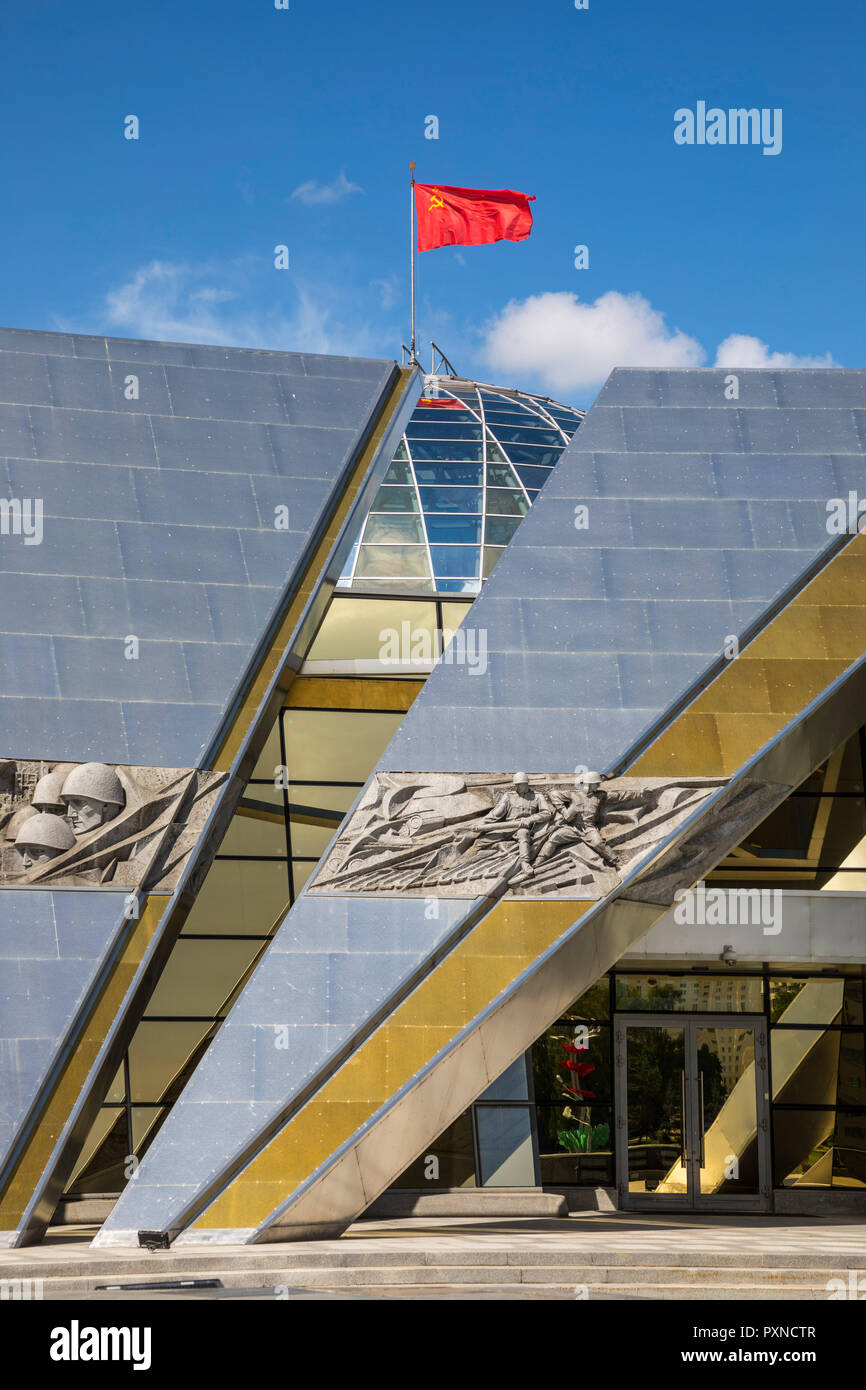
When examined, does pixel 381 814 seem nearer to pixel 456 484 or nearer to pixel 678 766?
pixel 678 766

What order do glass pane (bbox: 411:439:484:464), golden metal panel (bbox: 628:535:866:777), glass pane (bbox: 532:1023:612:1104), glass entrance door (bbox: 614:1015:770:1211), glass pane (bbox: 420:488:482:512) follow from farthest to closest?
glass pane (bbox: 411:439:484:464) < glass pane (bbox: 420:488:482:512) < glass pane (bbox: 532:1023:612:1104) < glass entrance door (bbox: 614:1015:770:1211) < golden metal panel (bbox: 628:535:866:777)

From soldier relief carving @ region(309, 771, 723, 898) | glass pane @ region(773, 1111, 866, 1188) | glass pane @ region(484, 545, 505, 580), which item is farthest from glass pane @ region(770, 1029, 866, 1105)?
glass pane @ region(484, 545, 505, 580)

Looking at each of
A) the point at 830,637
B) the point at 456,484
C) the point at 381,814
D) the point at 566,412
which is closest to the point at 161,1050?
the point at 381,814

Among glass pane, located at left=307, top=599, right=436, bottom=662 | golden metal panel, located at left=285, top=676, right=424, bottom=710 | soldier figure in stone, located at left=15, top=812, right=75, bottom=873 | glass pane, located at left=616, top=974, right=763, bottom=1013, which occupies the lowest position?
glass pane, located at left=616, top=974, right=763, bottom=1013

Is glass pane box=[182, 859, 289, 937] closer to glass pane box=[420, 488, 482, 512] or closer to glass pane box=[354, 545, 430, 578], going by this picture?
glass pane box=[354, 545, 430, 578]

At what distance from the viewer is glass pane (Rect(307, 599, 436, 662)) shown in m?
15.3

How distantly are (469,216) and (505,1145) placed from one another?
13.4 metres

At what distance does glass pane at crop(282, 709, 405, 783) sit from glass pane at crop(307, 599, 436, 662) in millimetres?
688

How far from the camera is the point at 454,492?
19.1 m

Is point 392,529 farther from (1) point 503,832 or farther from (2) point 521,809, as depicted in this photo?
(1) point 503,832

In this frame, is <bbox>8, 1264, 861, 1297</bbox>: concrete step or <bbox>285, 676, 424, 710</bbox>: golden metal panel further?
<bbox>285, 676, 424, 710</bbox>: golden metal panel

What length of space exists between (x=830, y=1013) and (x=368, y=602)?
770 cm

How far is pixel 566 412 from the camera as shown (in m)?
24.2

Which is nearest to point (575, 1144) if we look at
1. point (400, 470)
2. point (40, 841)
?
point (40, 841)
